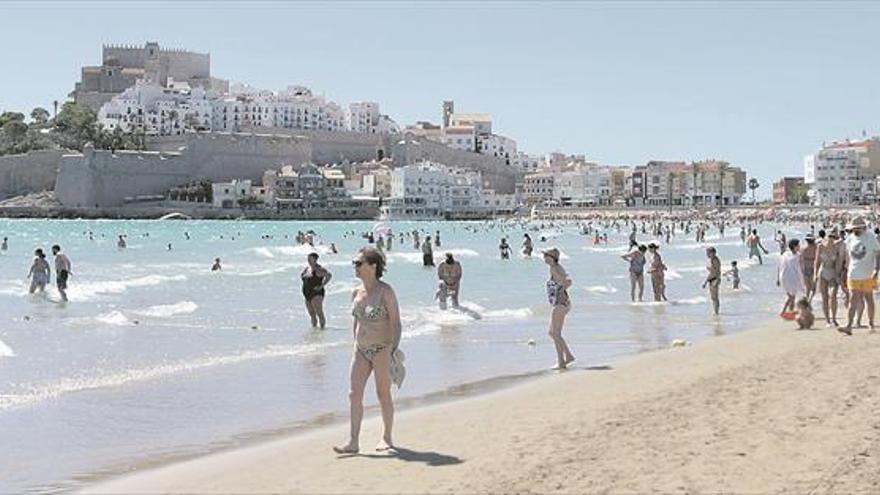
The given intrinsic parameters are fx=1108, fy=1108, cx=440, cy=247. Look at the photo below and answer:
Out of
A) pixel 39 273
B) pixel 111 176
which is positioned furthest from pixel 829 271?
pixel 111 176

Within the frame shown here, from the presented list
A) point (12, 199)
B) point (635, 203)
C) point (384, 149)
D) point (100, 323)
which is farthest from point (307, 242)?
point (635, 203)

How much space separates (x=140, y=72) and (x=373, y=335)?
159 m

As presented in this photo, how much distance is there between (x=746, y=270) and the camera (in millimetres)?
29812

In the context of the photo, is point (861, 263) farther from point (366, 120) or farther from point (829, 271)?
point (366, 120)

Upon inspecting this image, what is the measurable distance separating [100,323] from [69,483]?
31.1 ft

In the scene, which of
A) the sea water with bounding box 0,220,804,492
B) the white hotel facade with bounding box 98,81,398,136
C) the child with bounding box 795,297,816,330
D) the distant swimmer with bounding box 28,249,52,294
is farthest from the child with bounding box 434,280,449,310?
the white hotel facade with bounding box 98,81,398,136

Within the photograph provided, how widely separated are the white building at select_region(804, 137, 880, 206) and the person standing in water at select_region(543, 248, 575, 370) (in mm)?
138662

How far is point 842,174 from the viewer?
143500 mm

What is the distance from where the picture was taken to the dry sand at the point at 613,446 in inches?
206

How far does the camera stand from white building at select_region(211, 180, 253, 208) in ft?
385

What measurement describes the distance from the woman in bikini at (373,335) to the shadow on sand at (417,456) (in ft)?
0.26

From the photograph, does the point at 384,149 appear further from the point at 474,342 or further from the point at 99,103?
the point at 474,342

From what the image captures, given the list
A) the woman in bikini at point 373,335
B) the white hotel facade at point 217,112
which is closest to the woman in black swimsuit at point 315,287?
the woman in bikini at point 373,335

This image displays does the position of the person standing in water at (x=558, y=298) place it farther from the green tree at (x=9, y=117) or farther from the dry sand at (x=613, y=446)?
the green tree at (x=9, y=117)
